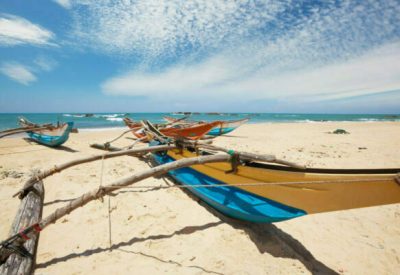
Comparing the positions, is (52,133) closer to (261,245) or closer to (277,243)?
(261,245)

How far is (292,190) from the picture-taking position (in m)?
2.47

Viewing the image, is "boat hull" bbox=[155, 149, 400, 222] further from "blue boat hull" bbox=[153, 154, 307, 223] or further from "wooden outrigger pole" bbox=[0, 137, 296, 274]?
"wooden outrigger pole" bbox=[0, 137, 296, 274]

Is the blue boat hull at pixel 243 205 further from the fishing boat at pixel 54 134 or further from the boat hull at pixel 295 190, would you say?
the fishing boat at pixel 54 134

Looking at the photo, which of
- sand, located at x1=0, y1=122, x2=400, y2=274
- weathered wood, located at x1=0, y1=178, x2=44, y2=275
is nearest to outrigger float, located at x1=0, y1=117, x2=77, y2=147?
sand, located at x1=0, y1=122, x2=400, y2=274

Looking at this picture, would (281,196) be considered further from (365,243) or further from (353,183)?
(365,243)

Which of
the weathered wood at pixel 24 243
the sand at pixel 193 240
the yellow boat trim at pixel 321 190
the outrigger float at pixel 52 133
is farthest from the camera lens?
the outrigger float at pixel 52 133

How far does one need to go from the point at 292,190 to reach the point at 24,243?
3338 mm

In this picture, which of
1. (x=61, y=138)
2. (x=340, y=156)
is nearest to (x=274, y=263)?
(x=340, y=156)

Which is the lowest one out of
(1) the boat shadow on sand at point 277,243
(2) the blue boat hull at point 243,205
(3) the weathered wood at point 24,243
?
(1) the boat shadow on sand at point 277,243

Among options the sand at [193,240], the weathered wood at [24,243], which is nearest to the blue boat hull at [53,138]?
the sand at [193,240]

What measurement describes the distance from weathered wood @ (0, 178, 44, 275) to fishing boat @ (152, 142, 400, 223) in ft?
6.64

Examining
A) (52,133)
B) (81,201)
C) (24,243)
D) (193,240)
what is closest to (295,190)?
(193,240)

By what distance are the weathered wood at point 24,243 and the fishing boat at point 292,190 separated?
202cm

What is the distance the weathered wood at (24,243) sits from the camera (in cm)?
217
